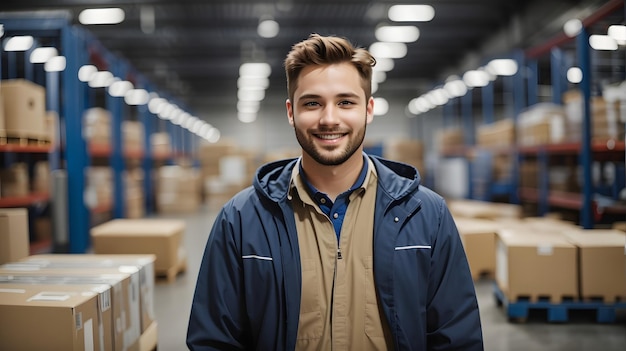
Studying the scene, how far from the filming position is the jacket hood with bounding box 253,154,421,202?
204cm

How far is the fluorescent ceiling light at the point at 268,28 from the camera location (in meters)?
13.0

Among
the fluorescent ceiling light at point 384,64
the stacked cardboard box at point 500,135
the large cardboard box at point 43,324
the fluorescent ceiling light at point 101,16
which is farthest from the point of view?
the fluorescent ceiling light at point 384,64

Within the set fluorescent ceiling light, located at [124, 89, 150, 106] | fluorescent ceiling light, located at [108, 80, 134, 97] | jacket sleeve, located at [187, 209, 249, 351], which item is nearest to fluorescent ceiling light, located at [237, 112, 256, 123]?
fluorescent ceiling light, located at [124, 89, 150, 106]

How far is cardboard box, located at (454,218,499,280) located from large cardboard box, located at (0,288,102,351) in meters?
4.15

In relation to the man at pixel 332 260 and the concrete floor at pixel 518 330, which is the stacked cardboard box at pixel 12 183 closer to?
the concrete floor at pixel 518 330

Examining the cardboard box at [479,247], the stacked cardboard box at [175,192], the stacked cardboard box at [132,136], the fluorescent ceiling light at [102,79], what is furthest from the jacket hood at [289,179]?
the stacked cardboard box at [175,192]

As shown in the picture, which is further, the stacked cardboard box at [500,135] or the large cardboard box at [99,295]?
the stacked cardboard box at [500,135]

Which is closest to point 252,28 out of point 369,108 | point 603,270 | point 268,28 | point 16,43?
point 268,28

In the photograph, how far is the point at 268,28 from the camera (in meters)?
13.4

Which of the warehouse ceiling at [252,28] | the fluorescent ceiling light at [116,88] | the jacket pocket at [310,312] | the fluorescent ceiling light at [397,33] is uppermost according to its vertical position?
the warehouse ceiling at [252,28]

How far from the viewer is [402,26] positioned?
13.4 meters

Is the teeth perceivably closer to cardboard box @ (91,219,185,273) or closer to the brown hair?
the brown hair

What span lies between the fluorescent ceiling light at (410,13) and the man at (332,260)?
10.6m

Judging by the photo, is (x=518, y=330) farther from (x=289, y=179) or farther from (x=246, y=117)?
(x=246, y=117)
